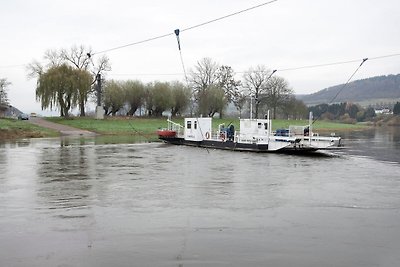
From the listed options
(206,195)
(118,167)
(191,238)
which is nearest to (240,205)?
(206,195)

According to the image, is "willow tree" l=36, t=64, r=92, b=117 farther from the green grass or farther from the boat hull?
the boat hull

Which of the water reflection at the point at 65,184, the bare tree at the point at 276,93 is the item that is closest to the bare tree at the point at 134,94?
the bare tree at the point at 276,93

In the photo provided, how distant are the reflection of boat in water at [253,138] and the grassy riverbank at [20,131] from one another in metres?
18.0

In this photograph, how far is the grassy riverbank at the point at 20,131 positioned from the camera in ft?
169

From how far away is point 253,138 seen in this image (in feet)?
130

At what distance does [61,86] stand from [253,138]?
40849mm

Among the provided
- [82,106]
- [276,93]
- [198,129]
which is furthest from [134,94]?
[198,129]

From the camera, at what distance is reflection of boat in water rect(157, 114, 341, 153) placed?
3611 cm

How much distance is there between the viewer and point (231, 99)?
4013 inches

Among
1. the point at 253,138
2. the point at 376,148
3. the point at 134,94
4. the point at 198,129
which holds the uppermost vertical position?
the point at 134,94

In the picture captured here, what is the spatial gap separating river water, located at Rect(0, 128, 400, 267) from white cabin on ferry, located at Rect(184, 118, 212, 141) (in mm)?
21397

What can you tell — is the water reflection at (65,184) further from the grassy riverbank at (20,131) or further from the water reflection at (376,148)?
the grassy riverbank at (20,131)

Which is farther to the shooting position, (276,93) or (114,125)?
(276,93)

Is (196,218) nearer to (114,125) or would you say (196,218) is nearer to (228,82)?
(114,125)
